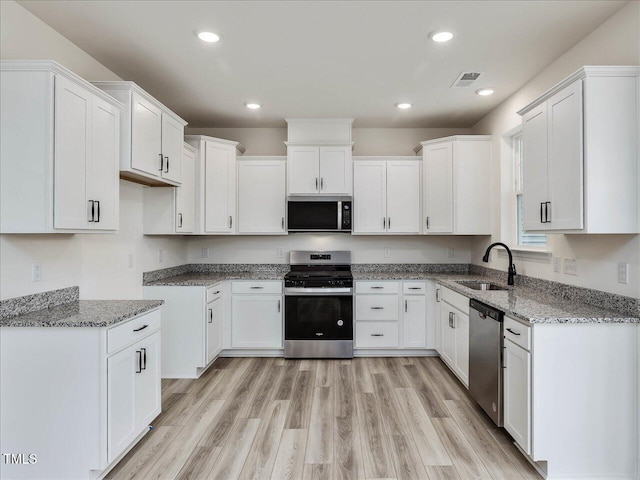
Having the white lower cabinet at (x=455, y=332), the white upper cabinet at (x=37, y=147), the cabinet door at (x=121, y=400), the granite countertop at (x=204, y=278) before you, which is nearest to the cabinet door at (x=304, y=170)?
the granite countertop at (x=204, y=278)

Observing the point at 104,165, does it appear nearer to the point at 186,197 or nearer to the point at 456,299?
the point at 186,197

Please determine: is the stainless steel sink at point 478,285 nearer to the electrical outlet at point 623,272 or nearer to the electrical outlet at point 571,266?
the electrical outlet at point 571,266

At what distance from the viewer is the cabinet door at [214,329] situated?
11.6 ft

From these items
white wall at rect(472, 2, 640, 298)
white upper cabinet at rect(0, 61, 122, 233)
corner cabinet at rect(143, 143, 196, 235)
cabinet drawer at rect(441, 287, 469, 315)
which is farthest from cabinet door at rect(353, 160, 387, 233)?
white upper cabinet at rect(0, 61, 122, 233)

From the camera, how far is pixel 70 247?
248cm

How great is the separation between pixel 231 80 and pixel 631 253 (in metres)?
3.08

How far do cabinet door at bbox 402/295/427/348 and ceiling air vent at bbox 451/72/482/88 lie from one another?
2132 millimetres

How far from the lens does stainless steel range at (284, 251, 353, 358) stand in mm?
3918

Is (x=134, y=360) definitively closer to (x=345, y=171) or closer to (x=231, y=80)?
(x=231, y=80)

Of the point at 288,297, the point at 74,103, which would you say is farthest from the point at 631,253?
the point at 74,103

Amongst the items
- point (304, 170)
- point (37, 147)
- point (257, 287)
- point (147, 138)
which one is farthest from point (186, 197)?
point (37, 147)

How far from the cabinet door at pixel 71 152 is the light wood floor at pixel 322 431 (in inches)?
58.0

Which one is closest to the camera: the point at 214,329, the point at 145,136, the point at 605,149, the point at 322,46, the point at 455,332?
the point at 605,149

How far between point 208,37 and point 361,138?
2.49 m
